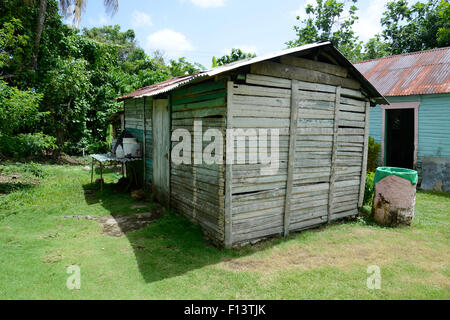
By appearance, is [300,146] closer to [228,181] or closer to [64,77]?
[228,181]

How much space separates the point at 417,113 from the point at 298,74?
24.7 feet

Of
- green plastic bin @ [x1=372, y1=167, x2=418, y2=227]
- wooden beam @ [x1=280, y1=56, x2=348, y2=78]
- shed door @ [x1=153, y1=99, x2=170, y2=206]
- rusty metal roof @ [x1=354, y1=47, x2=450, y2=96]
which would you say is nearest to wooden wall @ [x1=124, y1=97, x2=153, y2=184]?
shed door @ [x1=153, y1=99, x2=170, y2=206]

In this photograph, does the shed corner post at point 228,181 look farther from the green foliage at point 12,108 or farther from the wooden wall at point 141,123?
the green foliage at point 12,108

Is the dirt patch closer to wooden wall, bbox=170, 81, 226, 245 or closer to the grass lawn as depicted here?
the grass lawn

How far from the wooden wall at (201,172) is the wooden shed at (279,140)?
2 centimetres

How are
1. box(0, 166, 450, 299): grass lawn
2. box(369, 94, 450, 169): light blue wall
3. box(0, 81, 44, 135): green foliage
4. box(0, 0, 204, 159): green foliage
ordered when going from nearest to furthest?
box(0, 166, 450, 299): grass lawn → box(0, 81, 44, 135): green foliage → box(369, 94, 450, 169): light blue wall → box(0, 0, 204, 159): green foliage

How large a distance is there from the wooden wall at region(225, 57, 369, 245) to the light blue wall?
5.07 meters

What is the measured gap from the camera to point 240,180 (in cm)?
500

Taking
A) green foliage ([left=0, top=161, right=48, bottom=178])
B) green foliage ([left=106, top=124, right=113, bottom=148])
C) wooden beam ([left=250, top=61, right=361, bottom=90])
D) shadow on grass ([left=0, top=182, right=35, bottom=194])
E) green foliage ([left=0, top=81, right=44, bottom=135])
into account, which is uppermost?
wooden beam ([left=250, top=61, right=361, bottom=90])

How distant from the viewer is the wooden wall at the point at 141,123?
8.34m

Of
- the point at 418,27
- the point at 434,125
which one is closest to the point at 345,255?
the point at 434,125

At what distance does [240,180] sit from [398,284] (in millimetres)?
2769

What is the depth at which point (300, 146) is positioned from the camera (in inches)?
226

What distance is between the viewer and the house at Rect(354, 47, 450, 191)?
389 inches
